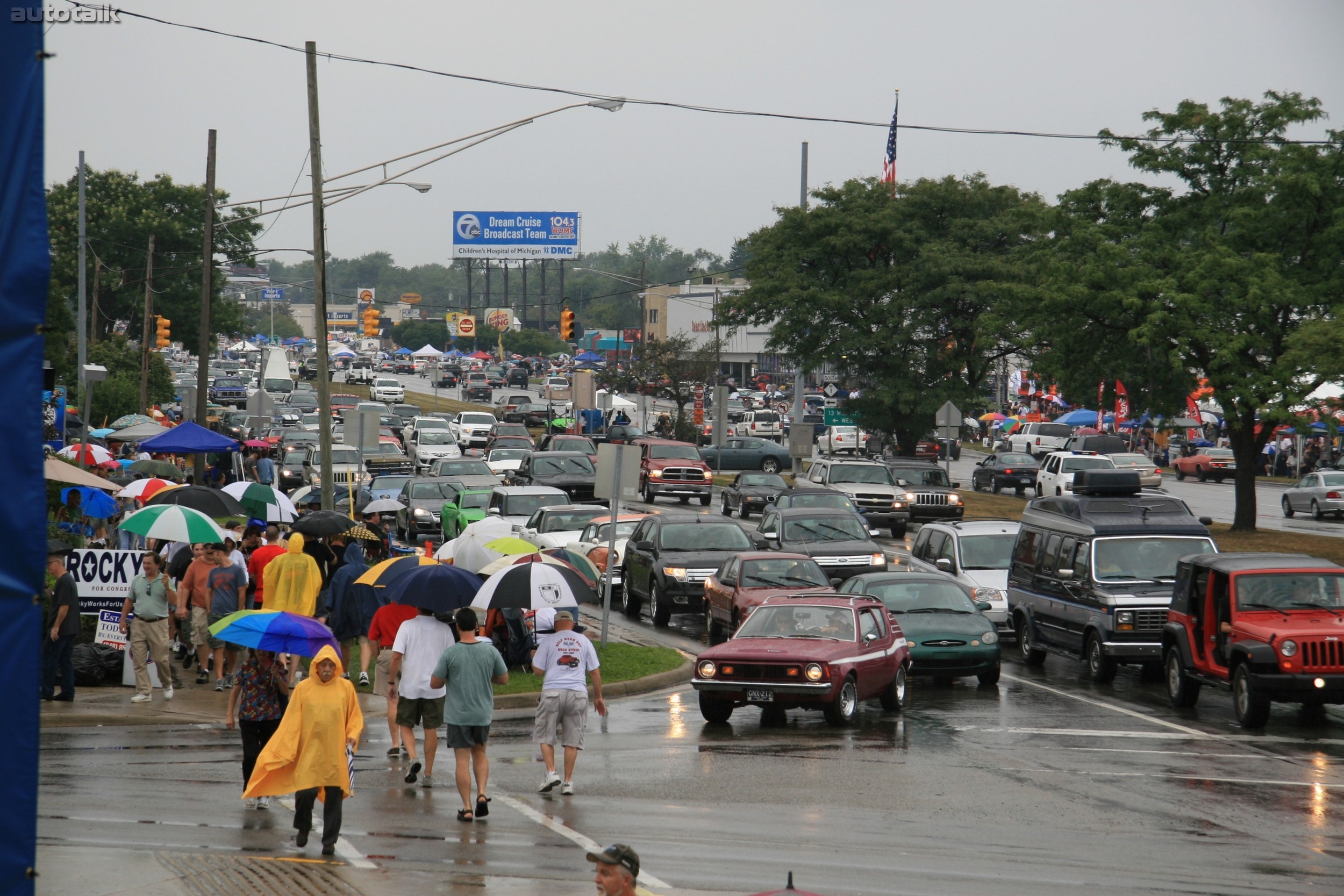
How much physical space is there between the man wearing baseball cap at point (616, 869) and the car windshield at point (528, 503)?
27.9 metres

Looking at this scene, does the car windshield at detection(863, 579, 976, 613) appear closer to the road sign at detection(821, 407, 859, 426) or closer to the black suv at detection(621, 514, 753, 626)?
the black suv at detection(621, 514, 753, 626)

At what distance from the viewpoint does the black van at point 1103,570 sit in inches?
752

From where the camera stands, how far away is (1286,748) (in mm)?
14680

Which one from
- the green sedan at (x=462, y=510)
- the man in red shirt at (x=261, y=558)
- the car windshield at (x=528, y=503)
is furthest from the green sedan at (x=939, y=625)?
the car windshield at (x=528, y=503)

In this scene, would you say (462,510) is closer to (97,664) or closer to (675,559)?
(675,559)

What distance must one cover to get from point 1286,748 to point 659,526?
43.5 ft

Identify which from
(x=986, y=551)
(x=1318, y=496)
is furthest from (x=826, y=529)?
(x=1318, y=496)

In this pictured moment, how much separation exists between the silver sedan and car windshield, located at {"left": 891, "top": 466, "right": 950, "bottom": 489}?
11545 mm

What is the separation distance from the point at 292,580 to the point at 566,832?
6.05 meters

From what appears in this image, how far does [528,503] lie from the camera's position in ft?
112

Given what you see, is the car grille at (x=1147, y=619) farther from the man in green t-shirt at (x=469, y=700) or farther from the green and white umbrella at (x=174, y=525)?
the green and white umbrella at (x=174, y=525)

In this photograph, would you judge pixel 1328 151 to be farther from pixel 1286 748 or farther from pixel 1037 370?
pixel 1286 748

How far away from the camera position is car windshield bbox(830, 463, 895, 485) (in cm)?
4128

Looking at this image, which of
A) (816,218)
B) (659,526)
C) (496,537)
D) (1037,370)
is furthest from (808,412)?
(496,537)
